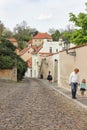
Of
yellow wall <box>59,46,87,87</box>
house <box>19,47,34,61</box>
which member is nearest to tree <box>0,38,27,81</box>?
yellow wall <box>59,46,87,87</box>

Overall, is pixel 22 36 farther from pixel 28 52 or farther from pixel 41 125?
pixel 41 125

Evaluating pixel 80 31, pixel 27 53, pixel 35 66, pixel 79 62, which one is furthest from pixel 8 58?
pixel 27 53

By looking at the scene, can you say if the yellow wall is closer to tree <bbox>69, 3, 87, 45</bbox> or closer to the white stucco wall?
tree <bbox>69, 3, 87, 45</bbox>

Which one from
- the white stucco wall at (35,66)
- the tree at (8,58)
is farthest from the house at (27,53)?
the tree at (8,58)

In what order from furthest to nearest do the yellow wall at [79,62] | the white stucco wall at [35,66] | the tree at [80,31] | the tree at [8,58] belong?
the white stucco wall at [35,66] < the tree at [8,58] < the tree at [80,31] < the yellow wall at [79,62]

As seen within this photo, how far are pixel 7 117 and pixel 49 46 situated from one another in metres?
92.8

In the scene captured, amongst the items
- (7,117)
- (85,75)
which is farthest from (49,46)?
(7,117)

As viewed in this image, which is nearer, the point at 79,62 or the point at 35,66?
the point at 79,62

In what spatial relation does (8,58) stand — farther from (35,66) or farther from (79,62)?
(35,66)

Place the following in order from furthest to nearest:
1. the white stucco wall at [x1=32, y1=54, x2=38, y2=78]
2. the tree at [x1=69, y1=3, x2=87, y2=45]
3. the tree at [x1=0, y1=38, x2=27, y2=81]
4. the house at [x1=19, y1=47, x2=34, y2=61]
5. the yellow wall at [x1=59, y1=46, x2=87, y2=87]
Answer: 1. the house at [x1=19, y1=47, x2=34, y2=61]
2. the white stucco wall at [x1=32, y1=54, x2=38, y2=78]
3. the tree at [x1=0, y1=38, x2=27, y2=81]
4. the tree at [x1=69, y1=3, x2=87, y2=45]
5. the yellow wall at [x1=59, y1=46, x2=87, y2=87]

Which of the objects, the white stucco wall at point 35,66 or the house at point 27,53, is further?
the house at point 27,53

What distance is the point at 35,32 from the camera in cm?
18738

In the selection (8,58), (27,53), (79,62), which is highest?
(27,53)

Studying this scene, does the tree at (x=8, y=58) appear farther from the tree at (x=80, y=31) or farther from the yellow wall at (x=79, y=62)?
the yellow wall at (x=79, y=62)
